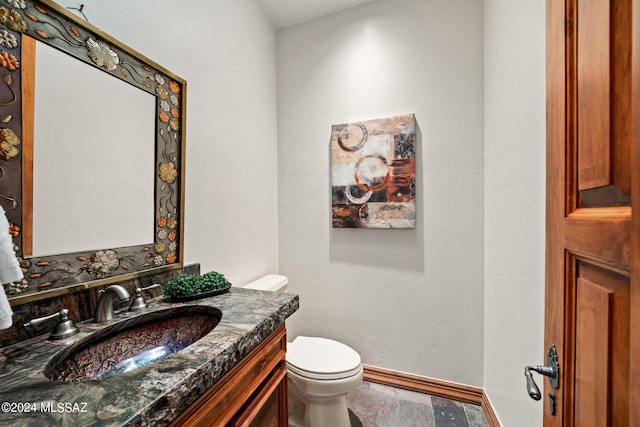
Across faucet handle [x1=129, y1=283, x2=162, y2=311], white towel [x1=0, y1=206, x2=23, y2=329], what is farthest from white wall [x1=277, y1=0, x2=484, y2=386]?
white towel [x1=0, y1=206, x2=23, y2=329]

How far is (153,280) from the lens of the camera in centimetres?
107

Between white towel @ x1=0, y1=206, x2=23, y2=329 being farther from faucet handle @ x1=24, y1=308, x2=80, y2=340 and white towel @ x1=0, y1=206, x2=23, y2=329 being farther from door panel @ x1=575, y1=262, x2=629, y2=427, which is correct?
door panel @ x1=575, y1=262, x2=629, y2=427

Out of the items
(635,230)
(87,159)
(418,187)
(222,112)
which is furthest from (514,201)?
(87,159)

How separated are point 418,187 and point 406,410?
1401 millimetres

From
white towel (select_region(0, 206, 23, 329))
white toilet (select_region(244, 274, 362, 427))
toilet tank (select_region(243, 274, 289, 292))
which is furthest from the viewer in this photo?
toilet tank (select_region(243, 274, 289, 292))

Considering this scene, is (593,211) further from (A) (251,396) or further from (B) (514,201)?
(A) (251,396)

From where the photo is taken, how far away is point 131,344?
84 centimetres

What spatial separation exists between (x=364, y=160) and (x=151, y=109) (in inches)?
49.6

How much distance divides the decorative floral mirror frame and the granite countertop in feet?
0.59

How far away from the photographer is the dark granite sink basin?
2.23 ft

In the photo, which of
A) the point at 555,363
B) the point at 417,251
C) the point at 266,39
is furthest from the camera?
the point at 266,39

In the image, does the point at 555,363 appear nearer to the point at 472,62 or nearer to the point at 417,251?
the point at 417,251

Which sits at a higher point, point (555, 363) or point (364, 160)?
point (364, 160)

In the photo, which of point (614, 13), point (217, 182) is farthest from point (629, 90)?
point (217, 182)
